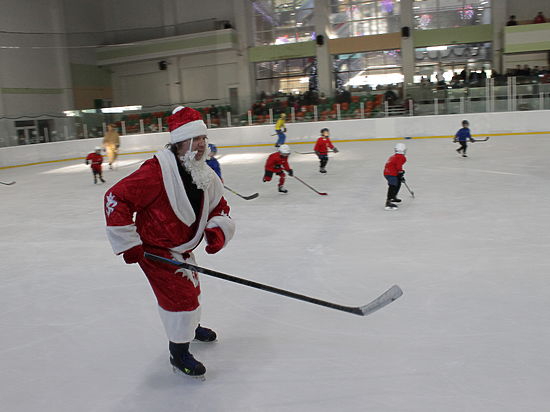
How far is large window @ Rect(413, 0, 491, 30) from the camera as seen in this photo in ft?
62.3

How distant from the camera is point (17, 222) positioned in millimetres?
6668

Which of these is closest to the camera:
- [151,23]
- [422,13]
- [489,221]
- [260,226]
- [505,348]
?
[505,348]

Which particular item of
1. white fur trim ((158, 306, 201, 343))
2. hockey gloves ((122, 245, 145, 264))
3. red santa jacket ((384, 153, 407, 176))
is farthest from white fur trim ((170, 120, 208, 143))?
red santa jacket ((384, 153, 407, 176))

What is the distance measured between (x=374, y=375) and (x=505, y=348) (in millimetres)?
692

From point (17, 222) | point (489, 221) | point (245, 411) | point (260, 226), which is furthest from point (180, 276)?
point (17, 222)

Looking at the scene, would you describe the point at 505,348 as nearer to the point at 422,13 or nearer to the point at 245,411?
the point at 245,411

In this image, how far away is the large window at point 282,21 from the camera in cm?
2084

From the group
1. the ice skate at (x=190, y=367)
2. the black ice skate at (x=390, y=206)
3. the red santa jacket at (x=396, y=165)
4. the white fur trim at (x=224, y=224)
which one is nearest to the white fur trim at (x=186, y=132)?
the white fur trim at (x=224, y=224)

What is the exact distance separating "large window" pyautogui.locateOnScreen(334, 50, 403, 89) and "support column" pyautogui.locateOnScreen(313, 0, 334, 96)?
56 centimetres

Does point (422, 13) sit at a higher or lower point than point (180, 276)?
higher

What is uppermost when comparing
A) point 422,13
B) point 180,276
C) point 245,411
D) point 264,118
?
point 422,13

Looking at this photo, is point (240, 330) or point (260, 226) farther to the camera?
point (260, 226)

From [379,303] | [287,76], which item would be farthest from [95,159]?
[287,76]

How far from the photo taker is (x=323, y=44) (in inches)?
793
